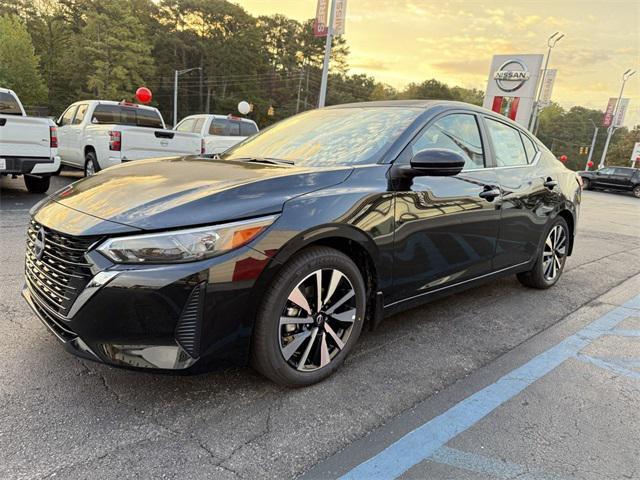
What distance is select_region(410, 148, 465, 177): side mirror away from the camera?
2.72 meters

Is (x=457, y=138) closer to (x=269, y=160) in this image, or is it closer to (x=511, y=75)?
(x=269, y=160)

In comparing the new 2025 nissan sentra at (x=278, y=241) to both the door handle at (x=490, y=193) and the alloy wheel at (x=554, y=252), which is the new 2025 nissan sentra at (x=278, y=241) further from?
→ the alloy wheel at (x=554, y=252)

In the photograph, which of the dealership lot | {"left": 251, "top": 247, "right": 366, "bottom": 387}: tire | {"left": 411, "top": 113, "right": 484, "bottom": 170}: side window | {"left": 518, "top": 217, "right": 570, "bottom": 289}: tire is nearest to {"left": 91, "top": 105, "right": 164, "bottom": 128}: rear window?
the dealership lot

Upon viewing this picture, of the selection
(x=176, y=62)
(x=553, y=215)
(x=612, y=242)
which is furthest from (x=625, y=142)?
(x=553, y=215)

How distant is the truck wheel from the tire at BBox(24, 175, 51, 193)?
127 cm

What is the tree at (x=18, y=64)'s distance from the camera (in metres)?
41.7

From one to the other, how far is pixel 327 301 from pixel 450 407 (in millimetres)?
875

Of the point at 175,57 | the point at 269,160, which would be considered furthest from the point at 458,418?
the point at 175,57

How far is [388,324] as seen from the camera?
355 cm

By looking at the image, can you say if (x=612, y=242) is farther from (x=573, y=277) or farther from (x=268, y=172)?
(x=268, y=172)

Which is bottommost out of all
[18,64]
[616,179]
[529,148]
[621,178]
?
[616,179]

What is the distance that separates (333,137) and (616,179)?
29749mm

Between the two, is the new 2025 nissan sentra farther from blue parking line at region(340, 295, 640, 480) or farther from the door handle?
blue parking line at region(340, 295, 640, 480)

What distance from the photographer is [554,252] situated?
4.71m
